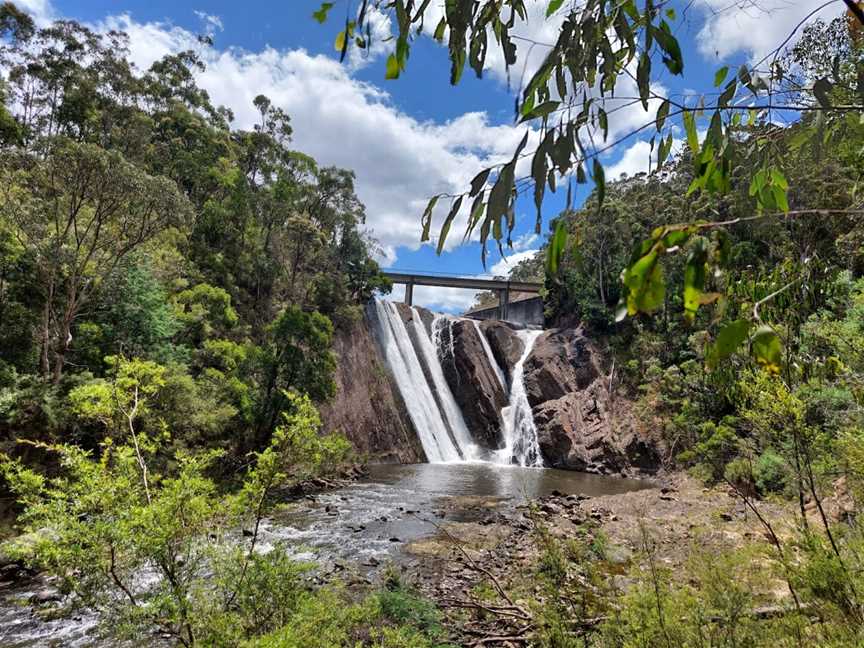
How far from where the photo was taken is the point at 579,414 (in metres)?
24.3

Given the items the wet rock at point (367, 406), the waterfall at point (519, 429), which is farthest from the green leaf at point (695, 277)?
the waterfall at point (519, 429)

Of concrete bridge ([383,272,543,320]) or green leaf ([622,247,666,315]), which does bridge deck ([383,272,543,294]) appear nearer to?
concrete bridge ([383,272,543,320])

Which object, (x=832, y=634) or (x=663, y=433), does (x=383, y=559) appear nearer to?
(x=832, y=634)

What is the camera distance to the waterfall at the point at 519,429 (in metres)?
23.5

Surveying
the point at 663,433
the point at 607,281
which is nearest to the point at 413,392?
the point at 663,433

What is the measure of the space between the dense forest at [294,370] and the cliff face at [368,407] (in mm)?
2186

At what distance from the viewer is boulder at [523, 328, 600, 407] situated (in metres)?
26.8

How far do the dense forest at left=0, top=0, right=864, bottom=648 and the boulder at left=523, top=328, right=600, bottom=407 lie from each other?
137cm

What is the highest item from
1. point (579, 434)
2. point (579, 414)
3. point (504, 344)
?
point (504, 344)

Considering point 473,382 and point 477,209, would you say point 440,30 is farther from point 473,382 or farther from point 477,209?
point 473,382

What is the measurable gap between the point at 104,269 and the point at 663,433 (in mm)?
22008

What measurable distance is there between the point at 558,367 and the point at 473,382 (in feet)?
17.2

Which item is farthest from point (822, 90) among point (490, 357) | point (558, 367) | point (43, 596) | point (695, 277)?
point (490, 357)

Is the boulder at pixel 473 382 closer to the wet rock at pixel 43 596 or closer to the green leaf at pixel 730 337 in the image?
the wet rock at pixel 43 596
